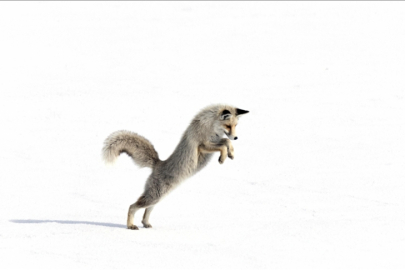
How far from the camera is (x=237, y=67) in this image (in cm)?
2144

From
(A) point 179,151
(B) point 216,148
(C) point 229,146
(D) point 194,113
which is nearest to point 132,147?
(A) point 179,151

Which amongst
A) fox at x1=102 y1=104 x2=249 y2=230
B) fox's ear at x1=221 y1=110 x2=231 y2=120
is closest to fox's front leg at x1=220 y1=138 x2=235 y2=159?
fox at x1=102 y1=104 x2=249 y2=230

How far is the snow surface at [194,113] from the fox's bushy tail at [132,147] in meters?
1.07

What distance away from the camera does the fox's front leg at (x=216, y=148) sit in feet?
31.6

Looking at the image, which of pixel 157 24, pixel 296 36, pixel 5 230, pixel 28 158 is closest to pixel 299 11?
pixel 296 36

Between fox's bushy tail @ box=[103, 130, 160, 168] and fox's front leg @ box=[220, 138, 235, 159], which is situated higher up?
fox's front leg @ box=[220, 138, 235, 159]

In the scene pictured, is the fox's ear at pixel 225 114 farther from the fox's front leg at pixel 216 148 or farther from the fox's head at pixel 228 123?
the fox's front leg at pixel 216 148

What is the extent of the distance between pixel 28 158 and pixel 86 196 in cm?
256

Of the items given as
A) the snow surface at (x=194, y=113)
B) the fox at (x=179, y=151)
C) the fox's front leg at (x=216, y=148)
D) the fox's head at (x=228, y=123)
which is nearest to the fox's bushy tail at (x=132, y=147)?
the fox at (x=179, y=151)

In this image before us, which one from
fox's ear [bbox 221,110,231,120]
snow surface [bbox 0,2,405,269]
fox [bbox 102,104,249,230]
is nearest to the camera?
snow surface [bbox 0,2,405,269]

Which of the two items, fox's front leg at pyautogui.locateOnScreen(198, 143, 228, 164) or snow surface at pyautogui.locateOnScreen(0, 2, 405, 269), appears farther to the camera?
fox's front leg at pyautogui.locateOnScreen(198, 143, 228, 164)

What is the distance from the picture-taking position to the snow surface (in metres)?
8.82

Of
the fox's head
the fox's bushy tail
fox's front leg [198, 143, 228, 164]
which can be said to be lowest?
the fox's bushy tail

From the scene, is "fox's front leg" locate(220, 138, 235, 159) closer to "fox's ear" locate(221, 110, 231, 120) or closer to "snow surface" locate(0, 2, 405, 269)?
"fox's ear" locate(221, 110, 231, 120)
